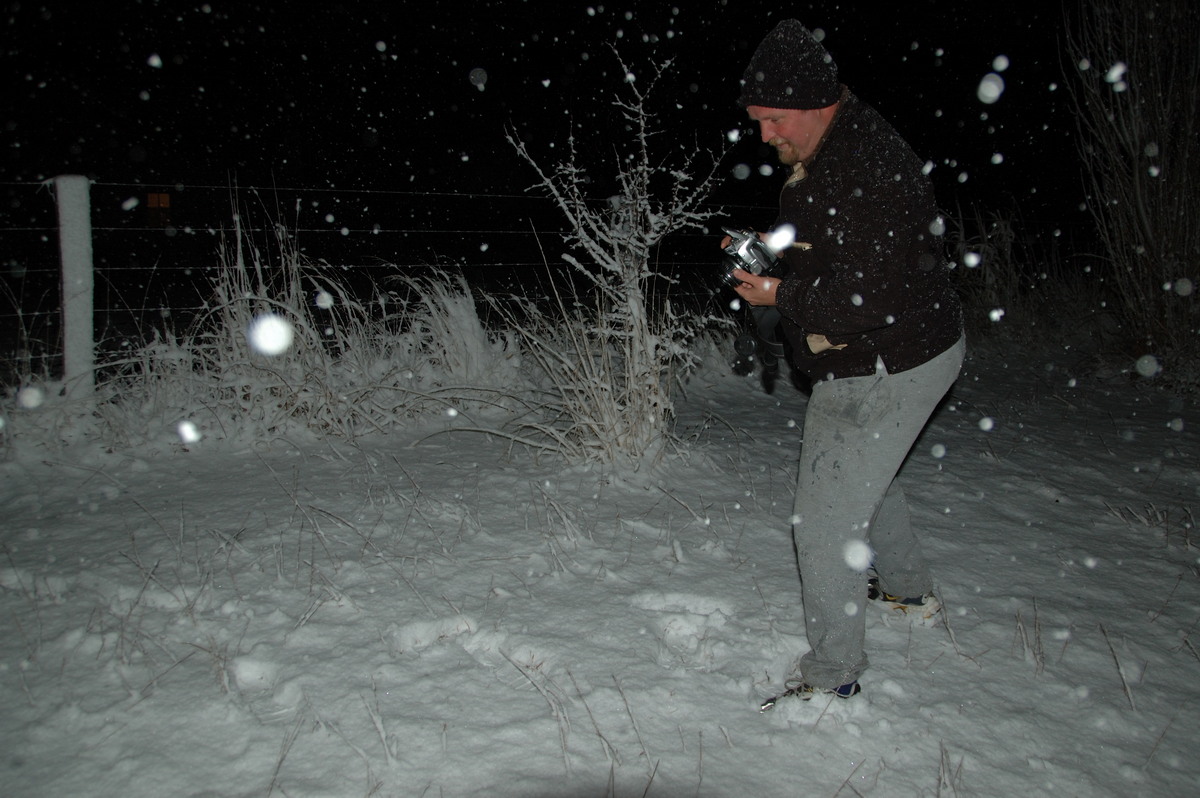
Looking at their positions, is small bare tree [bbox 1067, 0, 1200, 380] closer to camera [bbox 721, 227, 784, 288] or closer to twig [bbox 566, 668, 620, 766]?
camera [bbox 721, 227, 784, 288]

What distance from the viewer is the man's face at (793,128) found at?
1729 millimetres

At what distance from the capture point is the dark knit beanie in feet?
5.51

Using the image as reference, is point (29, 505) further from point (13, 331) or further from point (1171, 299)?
point (1171, 299)

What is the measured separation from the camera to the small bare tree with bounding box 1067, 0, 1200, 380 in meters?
5.04

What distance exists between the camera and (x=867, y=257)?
1.63m

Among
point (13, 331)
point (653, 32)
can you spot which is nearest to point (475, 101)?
point (653, 32)

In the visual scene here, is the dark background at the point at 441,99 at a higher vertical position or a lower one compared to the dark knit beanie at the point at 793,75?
higher

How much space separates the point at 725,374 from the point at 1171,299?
3.48 m

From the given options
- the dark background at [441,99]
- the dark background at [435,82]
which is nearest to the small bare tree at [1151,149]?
the dark background at [441,99]

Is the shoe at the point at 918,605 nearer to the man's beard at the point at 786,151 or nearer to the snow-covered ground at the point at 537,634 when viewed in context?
the snow-covered ground at the point at 537,634

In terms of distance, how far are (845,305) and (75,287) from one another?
3650mm

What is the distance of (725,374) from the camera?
5.18 meters

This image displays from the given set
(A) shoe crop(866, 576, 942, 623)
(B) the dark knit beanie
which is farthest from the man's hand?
(A) shoe crop(866, 576, 942, 623)

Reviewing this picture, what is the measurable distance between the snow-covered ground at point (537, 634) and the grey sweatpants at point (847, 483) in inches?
7.0
